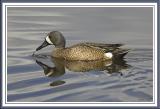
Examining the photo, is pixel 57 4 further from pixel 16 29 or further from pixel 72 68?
pixel 72 68

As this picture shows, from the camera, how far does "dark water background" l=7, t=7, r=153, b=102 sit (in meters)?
8.59

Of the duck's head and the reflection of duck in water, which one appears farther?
the duck's head

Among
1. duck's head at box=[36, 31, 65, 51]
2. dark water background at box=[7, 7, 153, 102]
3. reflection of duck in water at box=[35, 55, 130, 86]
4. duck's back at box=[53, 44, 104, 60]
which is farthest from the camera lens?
duck's back at box=[53, 44, 104, 60]

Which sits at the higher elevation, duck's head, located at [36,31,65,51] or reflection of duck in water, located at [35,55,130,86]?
duck's head, located at [36,31,65,51]

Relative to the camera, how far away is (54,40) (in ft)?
35.8

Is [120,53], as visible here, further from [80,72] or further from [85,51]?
[80,72]

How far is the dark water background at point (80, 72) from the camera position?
28.2ft

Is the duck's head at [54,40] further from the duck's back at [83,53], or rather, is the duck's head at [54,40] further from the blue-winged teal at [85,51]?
the duck's back at [83,53]

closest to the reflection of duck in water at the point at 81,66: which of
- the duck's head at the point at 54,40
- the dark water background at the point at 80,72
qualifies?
the dark water background at the point at 80,72

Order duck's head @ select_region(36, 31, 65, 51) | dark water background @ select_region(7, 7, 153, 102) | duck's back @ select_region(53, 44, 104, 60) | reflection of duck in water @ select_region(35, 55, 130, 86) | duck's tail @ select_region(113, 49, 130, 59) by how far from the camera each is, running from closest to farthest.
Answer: dark water background @ select_region(7, 7, 153, 102), reflection of duck in water @ select_region(35, 55, 130, 86), duck's tail @ select_region(113, 49, 130, 59), duck's head @ select_region(36, 31, 65, 51), duck's back @ select_region(53, 44, 104, 60)

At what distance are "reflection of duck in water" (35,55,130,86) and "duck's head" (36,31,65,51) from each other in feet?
0.91

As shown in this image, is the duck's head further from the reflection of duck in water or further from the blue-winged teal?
the reflection of duck in water

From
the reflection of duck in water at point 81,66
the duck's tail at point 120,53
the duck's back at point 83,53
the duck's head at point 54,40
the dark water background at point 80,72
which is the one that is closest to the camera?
the dark water background at point 80,72

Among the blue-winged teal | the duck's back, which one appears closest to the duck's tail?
the blue-winged teal
